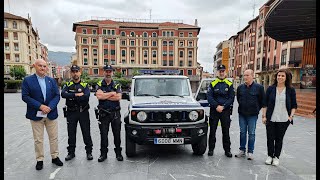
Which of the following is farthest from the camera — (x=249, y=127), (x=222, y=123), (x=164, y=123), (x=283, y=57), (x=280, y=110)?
(x=283, y=57)

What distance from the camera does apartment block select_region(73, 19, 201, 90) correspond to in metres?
66.6

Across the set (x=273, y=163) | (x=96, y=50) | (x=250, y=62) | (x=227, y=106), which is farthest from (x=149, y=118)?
(x=96, y=50)

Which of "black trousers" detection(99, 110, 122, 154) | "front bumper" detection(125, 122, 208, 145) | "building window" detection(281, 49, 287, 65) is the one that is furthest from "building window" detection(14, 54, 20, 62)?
"front bumper" detection(125, 122, 208, 145)

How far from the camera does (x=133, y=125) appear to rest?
4906 mm

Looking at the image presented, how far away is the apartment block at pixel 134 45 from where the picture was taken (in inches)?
2623

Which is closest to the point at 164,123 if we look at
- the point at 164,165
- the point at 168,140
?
the point at 168,140

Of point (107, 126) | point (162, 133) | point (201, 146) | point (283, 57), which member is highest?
point (283, 57)

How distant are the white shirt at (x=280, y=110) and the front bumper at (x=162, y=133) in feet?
4.77

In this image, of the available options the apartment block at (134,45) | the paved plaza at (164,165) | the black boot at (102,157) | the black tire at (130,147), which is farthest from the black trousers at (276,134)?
the apartment block at (134,45)

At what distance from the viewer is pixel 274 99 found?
4668mm

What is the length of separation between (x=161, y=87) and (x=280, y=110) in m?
2.77

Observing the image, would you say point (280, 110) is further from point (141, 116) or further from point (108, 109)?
point (108, 109)

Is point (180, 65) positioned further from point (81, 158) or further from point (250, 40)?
point (81, 158)

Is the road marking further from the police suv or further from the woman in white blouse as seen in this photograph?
the woman in white blouse
